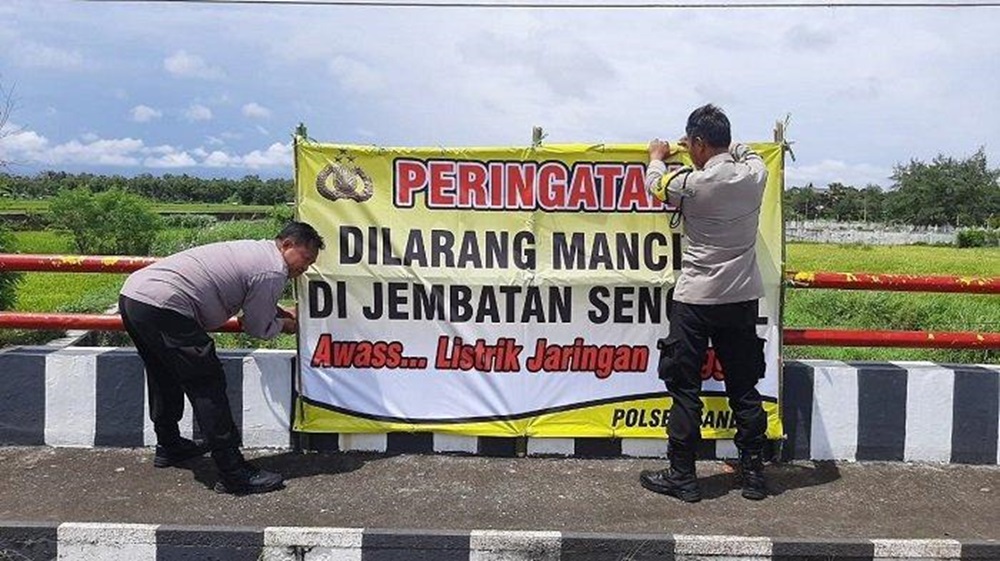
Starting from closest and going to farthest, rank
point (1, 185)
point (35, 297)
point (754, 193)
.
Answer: point (754, 193)
point (1, 185)
point (35, 297)

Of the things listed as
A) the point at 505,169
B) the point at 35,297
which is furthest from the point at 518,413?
the point at 35,297

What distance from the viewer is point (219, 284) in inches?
166

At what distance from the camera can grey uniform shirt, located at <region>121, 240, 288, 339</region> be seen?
4.18m

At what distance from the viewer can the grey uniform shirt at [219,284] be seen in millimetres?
4180

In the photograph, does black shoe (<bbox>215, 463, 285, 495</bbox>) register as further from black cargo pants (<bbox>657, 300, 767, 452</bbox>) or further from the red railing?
black cargo pants (<bbox>657, 300, 767, 452</bbox>)

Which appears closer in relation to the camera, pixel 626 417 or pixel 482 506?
pixel 482 506

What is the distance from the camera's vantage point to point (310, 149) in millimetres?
4703

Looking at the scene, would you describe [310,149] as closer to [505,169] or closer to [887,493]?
[505,169]

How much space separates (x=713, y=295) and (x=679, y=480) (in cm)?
96

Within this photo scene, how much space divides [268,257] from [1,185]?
5.77 m

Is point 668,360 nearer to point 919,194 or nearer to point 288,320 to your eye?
point 288,320

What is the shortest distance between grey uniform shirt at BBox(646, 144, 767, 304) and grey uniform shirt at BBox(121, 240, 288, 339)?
6.50ft

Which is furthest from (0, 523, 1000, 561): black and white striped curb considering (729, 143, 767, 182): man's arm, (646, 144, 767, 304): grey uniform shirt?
(729, 143, 767, 182): man's arm

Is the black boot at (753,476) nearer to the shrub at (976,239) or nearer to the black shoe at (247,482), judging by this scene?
the black shoe at (247,482)
